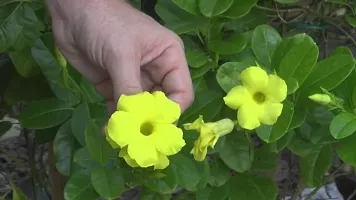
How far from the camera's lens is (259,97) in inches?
32.7

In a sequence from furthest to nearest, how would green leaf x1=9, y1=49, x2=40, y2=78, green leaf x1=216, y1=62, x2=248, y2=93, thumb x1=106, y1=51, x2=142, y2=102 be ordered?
green leaf x1=9, y1=49, x2=40, y2=78
green leaf x1=216, y1=62, x2=248, y2=93
thumb x1=106, y1=51, x2=142, y2=102

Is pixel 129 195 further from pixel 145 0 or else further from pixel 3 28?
pixel 3 28

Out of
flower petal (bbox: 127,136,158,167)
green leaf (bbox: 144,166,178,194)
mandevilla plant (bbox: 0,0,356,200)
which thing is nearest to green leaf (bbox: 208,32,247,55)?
mandevilla plant (bbox: 0,0,356,200)

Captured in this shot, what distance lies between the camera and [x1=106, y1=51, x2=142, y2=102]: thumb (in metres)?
0.82

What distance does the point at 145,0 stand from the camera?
1.34m

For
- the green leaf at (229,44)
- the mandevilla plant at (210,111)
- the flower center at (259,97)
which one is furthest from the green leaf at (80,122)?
the flower center at (259,97)

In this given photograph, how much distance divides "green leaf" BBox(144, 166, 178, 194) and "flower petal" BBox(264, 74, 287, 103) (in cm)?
21

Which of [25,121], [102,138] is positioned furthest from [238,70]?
[25,121]

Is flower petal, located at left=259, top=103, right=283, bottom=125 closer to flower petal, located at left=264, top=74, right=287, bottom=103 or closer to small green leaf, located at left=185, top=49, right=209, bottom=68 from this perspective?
flower petal, located at left=264, top=74, right=287, bottom=103

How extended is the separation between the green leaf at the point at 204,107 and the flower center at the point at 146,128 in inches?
8.7

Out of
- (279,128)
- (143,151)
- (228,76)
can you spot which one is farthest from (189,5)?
(143,151)

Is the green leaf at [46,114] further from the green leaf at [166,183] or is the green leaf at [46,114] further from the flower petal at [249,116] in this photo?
the flower petal at [249,116]

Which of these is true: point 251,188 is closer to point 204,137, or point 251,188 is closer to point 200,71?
point 200,71

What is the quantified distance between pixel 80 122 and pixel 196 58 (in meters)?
0.22
